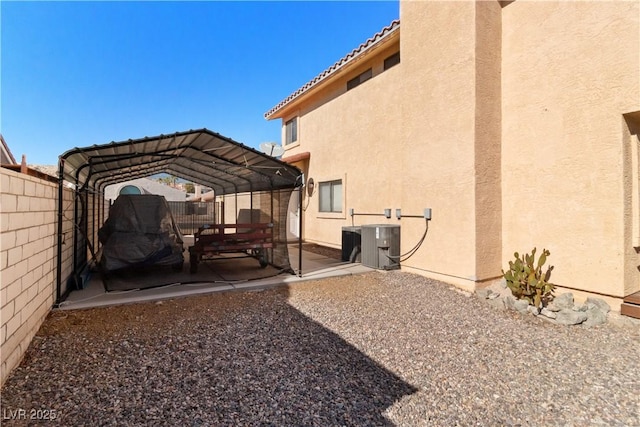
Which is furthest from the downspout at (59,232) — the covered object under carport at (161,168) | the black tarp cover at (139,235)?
the black tarp cover at (139,235)

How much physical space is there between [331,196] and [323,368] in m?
8.63

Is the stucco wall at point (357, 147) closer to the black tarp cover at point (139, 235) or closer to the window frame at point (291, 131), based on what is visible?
the window frame at point (291, 131)

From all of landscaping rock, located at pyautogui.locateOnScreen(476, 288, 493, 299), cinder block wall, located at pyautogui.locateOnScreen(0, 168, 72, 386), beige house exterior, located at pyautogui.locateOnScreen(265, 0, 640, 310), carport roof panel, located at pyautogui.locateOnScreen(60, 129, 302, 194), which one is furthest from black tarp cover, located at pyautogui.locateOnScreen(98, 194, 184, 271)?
landscaping rock, located at pyautogui.locateOnScreen(476, 288, 493, 299)

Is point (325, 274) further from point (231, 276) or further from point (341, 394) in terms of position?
point (341, 394)

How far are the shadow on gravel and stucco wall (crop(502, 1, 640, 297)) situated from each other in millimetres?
4167

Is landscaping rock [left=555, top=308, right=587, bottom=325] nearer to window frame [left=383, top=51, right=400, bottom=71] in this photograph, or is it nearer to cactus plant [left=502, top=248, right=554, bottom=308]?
cactus plant [left=502, top=248, right=554, bottom=308]

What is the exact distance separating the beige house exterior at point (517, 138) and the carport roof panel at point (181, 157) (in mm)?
3207

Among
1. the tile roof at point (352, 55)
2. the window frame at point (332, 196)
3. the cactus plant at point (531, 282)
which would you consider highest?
the tile roof at point (352, 55)

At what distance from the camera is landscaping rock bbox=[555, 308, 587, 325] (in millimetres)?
4598

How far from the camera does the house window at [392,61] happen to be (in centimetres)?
882

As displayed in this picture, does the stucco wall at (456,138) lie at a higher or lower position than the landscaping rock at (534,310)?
higher

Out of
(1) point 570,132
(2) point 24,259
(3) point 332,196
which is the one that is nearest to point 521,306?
(1) point 570,132

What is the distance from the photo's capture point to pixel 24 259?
358cm

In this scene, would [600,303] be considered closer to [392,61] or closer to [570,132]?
[570,132]
